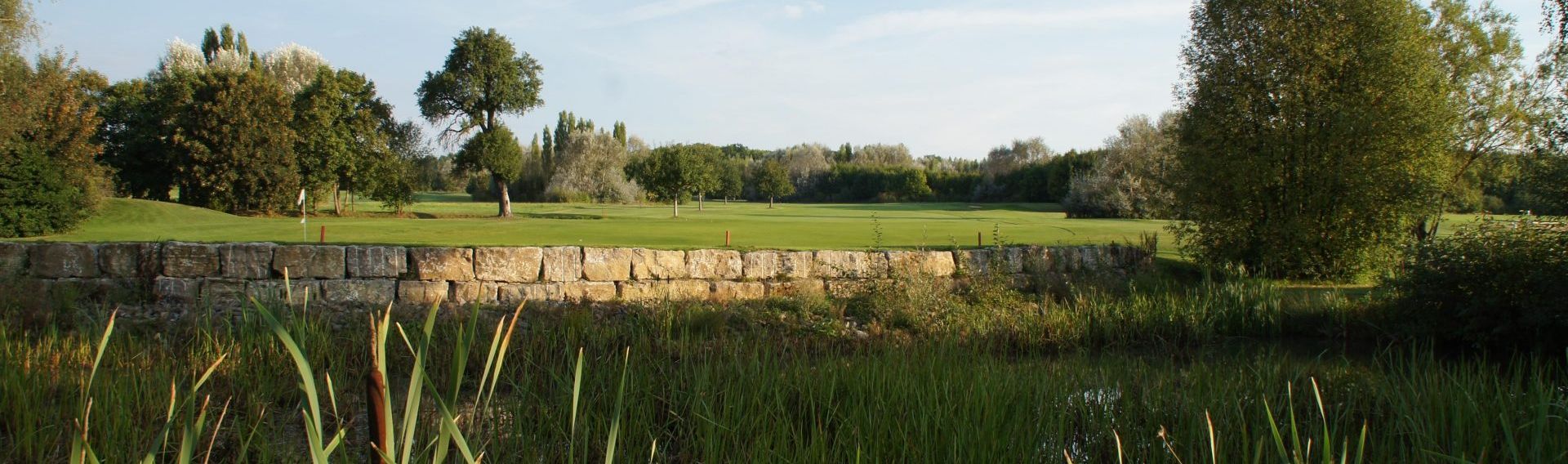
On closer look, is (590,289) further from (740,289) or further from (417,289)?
(417,289)

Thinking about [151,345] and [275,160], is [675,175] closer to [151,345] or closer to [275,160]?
[275,160]

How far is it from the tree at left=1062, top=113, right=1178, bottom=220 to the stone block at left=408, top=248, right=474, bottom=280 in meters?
27.6

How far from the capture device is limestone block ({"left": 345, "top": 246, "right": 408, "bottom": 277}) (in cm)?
1143

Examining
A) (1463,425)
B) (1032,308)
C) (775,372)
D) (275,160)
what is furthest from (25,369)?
(275,160)

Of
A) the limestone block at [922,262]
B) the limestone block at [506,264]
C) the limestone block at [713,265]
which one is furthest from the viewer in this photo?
the limestone block at [713,265]

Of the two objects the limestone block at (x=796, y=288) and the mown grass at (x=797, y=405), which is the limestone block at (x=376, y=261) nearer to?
the mown grass at (x=797, y=405)

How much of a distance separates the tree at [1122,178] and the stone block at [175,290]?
30478 mm

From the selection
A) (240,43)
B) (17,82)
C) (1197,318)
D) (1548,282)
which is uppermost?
(240,43)

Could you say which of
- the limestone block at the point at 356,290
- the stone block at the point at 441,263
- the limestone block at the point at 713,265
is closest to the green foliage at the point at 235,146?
the limestone block at the point at 356,290

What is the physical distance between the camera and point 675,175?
35.1 meters

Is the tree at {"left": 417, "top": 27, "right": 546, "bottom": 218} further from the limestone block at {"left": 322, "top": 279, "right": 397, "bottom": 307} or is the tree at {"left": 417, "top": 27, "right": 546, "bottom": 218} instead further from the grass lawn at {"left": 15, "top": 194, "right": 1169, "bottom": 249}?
the limestone block at {"left": 322, "top": 279, "right": 397, "bottom": 307}

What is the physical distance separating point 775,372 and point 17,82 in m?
24.5

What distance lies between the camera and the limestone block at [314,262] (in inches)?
443

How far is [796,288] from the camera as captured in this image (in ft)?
40.4
